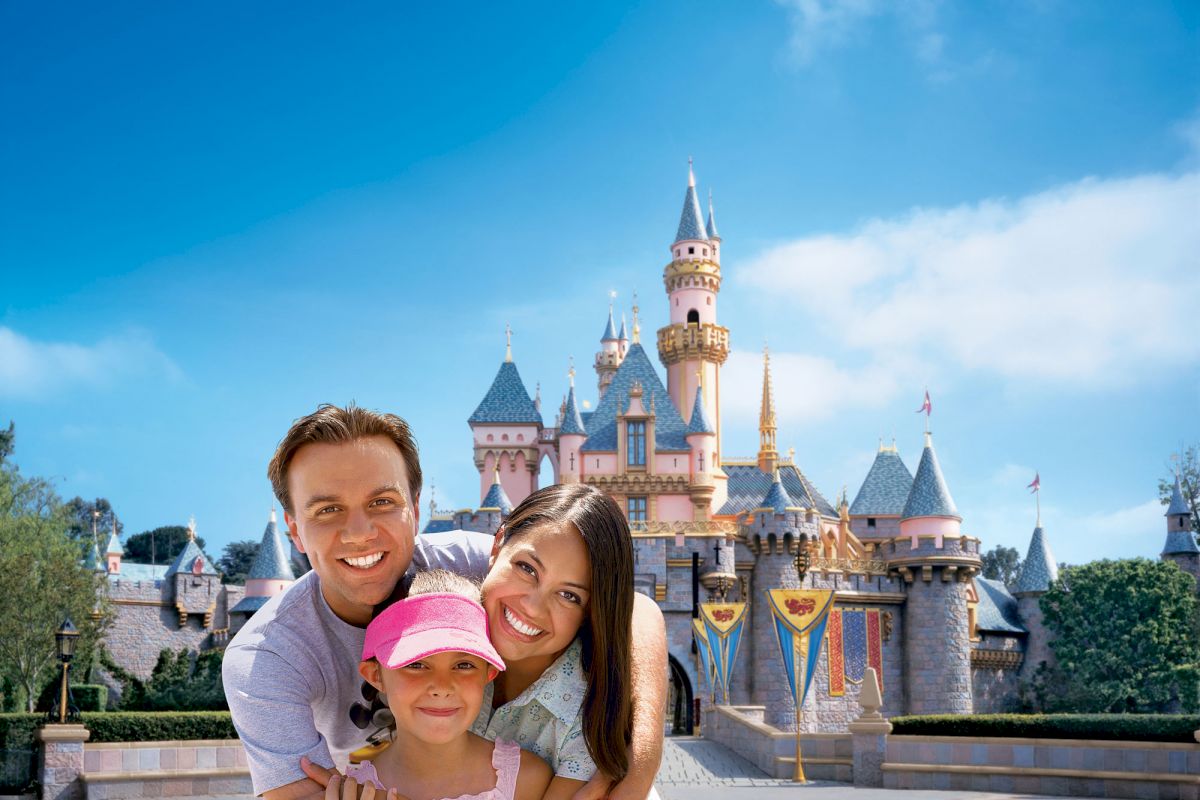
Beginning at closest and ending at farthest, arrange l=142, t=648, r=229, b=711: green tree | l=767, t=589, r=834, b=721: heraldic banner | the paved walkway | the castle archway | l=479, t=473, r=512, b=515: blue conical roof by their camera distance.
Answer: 1. the paved walkway
2. l=767, t=589, r=834, b=721: heraldic banner
3. l=142, t=648, r=229, b=711: green tree
4. the castle archway
5. l=479, t=473, r=512, b=515: blue conical roof

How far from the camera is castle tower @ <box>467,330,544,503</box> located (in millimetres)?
36938

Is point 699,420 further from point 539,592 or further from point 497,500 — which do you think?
point 539,592

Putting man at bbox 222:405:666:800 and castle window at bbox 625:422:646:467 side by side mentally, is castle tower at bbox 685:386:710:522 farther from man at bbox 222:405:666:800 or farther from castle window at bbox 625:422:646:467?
man at bbox 222:405:666:800

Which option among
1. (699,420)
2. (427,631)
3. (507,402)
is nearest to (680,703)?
(699,420)

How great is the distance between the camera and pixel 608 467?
3434 cm

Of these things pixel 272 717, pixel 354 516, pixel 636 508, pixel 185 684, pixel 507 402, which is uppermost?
pixel 507 402

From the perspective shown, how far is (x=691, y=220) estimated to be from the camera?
38719 mm

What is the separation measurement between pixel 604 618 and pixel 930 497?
32079 millimetres

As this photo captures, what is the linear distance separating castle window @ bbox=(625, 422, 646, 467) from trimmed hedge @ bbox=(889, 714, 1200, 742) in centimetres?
1421

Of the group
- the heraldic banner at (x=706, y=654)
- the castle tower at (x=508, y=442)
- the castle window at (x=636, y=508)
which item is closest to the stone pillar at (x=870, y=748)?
the heraldic banner at (x=706, y=654)

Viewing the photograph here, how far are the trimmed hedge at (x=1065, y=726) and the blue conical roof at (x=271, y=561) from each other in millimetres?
21077

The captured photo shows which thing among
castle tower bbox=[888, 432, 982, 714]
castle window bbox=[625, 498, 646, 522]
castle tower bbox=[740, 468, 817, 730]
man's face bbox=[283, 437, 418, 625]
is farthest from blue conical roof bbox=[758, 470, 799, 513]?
man's face bbox=[283, 437, 418, 625]

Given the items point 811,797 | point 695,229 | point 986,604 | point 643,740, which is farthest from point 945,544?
point 643,740

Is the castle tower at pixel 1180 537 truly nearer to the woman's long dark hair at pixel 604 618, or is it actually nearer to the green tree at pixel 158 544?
the woman's long dark hair at pixel 604 618
